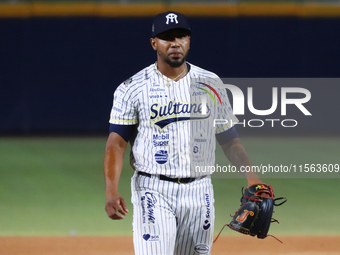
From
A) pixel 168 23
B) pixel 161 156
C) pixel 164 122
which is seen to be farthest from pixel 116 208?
pixel 168 23

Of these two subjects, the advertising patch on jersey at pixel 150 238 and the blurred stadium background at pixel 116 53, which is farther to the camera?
the blurred stadium background at pixel 116 53

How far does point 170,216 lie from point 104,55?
43.7 feet

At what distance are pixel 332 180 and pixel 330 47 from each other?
20.9 ft

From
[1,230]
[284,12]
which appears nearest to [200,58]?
[284,12]

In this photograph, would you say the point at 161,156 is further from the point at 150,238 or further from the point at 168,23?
the point at 168,23

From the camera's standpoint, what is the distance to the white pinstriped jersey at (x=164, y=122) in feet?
10.9

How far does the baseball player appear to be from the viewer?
330 cm

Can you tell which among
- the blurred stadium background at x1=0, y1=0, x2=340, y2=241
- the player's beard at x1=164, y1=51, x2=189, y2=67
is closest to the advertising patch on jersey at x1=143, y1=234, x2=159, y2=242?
the player's beard at x1=164, y1=51, x2=189, y2=67

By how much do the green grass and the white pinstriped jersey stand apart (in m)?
3.77

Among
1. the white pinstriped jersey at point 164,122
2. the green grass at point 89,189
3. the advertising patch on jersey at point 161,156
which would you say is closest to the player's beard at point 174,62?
the white pinstriped jersey at point 164,122

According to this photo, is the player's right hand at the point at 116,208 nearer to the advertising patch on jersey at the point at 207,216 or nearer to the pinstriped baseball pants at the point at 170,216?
the pinstriped baseball pants at the point at 170,216

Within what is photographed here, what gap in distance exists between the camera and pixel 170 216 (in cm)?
329

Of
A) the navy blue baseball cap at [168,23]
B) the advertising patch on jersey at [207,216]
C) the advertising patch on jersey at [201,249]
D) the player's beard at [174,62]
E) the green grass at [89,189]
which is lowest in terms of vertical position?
the green grass at [89,189]

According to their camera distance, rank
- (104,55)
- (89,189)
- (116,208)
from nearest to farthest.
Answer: (116,208) < (89,189) < (104,55)
